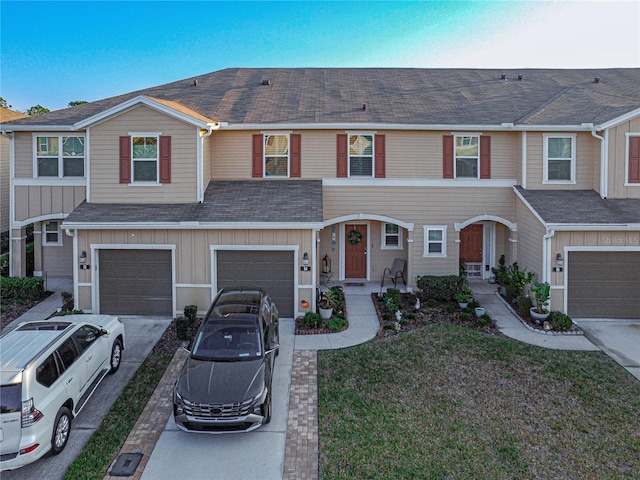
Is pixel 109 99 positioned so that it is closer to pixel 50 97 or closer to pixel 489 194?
pixel 489 194

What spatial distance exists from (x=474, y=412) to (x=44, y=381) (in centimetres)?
700

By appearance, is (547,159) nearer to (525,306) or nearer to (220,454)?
(525,306)

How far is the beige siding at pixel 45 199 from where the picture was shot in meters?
15.6

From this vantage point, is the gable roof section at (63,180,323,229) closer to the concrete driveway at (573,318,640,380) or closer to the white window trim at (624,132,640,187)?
the concrete driveway at (573,318,640,380)

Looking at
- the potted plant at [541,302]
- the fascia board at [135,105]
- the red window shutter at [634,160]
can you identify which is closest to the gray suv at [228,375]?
the fascia board at [135,105]

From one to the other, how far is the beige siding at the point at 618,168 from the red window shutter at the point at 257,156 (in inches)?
440

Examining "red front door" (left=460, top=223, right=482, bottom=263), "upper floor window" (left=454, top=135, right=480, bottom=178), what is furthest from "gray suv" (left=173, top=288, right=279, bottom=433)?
"red front door" (left=460, top=223, right=482, bottom=263)

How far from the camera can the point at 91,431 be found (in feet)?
24.6

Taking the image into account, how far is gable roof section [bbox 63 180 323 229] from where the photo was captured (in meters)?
12.7

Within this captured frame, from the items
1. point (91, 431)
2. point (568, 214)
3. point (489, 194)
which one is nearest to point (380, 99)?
point (489, 194)

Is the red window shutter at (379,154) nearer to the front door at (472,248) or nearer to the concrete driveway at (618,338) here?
the front door at (472,248)

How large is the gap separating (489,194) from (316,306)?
7.29 m

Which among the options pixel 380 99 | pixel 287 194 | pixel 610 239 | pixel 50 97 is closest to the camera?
pixel 610 239

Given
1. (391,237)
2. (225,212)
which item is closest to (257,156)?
(225,212)
